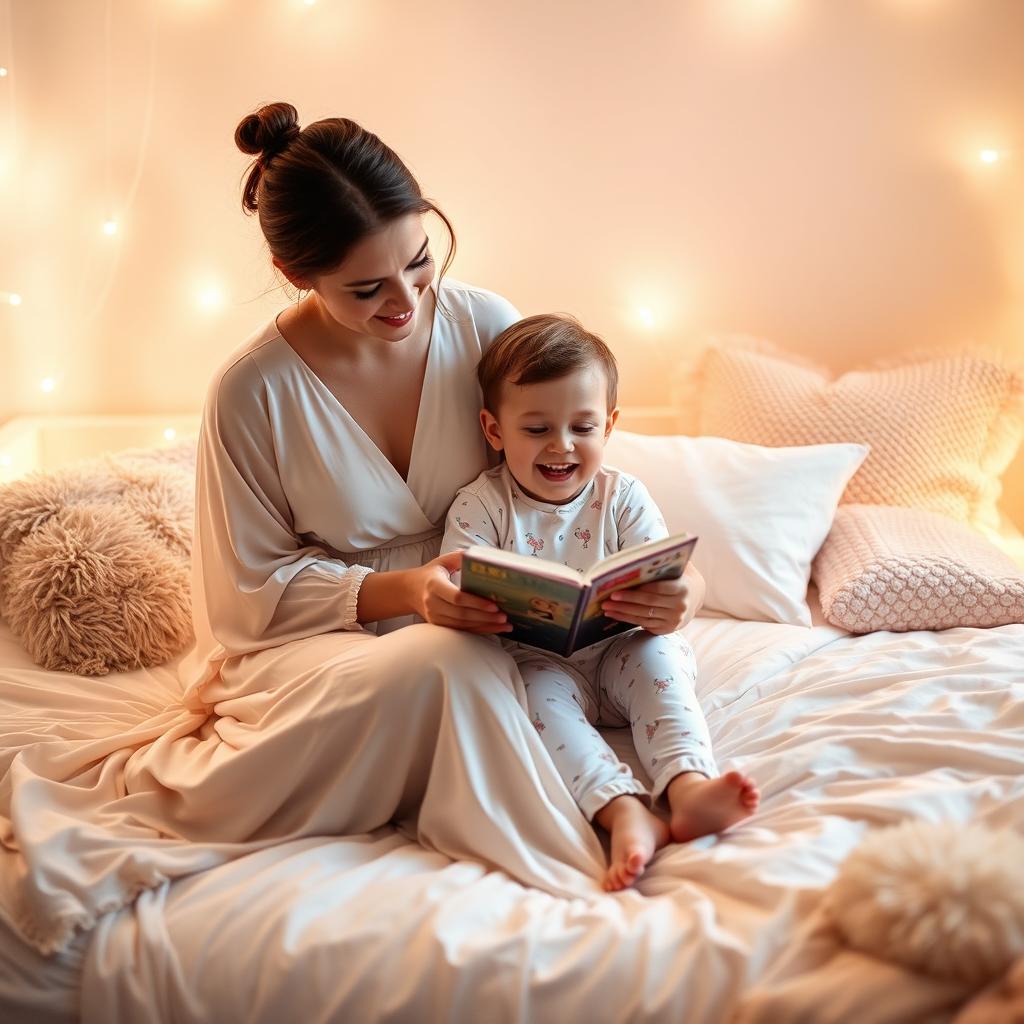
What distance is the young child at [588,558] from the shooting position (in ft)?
4.16

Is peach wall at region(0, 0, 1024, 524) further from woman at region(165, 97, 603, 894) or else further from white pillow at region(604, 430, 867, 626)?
woman at region(165, 97, 603, 894)

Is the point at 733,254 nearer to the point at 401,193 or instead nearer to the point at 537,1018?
the point at 401,193

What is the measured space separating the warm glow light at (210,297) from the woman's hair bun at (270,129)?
98cm

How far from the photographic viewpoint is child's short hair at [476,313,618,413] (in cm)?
148

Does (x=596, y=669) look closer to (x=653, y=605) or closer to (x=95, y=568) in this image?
(x=653, y=605)

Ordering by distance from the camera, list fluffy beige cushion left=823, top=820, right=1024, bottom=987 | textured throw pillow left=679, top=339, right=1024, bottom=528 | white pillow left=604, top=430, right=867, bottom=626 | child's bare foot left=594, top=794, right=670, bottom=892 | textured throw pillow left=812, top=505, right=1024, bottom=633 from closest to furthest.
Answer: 1. fluffy beige cushion left=823, top=820, right=1024, bottom=987
2. child's bare foot left=594, top=794, right=670, bottom=892
3. textured throw pillow left=812, top=505, right=1024, bottom=633
4. white pillow left=604, top=430, right=867, bottom=626
5. textured throw pillow left=679, top=339, right=1024, bottom=528

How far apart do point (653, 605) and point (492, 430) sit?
0.40 m

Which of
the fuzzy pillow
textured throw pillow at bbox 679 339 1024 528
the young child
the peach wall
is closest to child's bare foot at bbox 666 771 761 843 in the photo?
the young child

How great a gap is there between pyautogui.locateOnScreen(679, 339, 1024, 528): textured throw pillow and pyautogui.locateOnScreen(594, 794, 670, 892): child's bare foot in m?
1.10

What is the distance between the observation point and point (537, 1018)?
103cm

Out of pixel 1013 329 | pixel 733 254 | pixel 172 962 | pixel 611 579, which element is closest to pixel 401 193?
pixel 611 579

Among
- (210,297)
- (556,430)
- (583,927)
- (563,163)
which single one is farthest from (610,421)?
(210,297)

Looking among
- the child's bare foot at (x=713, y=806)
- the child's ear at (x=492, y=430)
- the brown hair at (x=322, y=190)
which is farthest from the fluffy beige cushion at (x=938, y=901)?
the brown hair at (x=322, y=190)

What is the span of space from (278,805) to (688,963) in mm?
530
